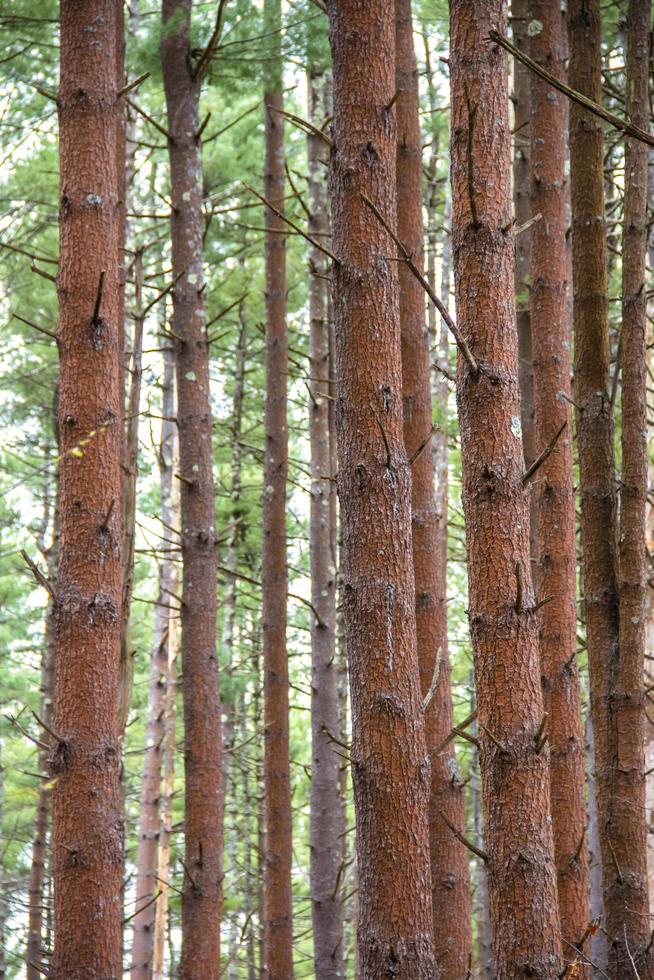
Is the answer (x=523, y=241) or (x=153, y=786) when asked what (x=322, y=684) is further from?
(x=523, y=241)

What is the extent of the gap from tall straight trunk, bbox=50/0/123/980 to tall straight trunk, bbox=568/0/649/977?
7.16 ft

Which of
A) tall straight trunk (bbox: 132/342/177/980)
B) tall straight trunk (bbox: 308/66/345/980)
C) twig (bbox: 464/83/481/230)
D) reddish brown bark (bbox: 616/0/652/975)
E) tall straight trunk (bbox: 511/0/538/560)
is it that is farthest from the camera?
tall straight trunk (bbox: 132/342/177/980)

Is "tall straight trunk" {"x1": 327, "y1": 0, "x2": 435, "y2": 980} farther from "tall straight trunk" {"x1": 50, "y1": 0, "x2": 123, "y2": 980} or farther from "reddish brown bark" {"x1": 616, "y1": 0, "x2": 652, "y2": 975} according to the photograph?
"reddish brown bark" {"x1": 616, "y1": 0, "x2": 652, "y2": 975}

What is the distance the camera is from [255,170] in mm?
13250

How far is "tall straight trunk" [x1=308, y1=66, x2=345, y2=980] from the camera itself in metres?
8.78

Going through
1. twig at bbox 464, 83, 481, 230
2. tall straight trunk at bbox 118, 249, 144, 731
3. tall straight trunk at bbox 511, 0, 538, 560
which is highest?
tall straight trunk at bbox 511, 0, 538, 560

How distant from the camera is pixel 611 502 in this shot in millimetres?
4949

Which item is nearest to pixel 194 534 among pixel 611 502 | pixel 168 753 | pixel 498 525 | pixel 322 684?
pixel 322 684

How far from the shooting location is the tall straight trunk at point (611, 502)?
4.76m

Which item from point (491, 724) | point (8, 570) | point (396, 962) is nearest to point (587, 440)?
point (491, 724)

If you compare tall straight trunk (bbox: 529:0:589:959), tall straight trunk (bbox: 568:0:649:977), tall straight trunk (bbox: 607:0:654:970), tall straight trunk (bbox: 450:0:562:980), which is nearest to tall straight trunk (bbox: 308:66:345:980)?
tall straight trunk (bbox: 529:0:589:959)

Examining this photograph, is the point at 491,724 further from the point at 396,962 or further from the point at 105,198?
the point at 105,198

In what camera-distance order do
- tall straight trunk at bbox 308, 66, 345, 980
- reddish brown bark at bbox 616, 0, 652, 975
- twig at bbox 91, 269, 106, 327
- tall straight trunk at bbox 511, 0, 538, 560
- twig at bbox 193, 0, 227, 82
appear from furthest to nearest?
tall straight trunk at bbox 308, 66, 345, 980
tall straight trunk at bbox 511, 0, 538, 560
twig at bbox 193, 0, 227, 82
reddish brown bark at bbox 616, 0, 652, 975
twig at bbox 91, 269, 106, 327

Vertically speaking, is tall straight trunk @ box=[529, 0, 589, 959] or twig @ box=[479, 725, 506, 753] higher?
tall straight trunk @ box=[529, 0, 589, 959]
